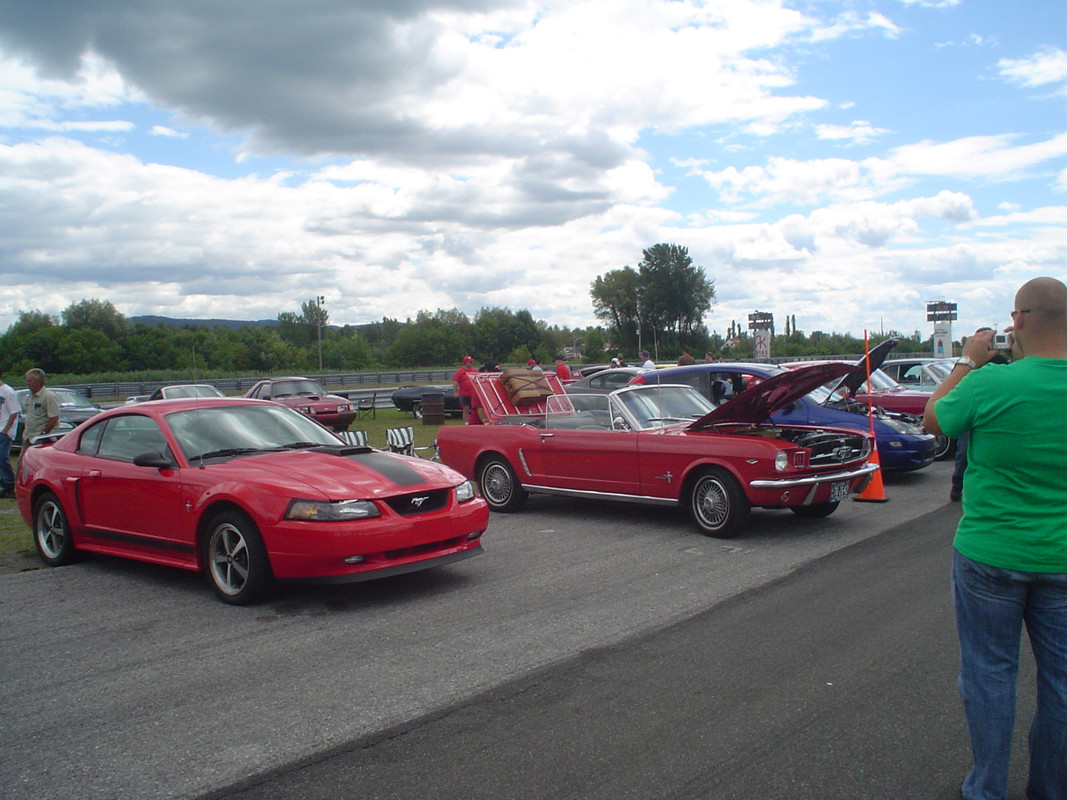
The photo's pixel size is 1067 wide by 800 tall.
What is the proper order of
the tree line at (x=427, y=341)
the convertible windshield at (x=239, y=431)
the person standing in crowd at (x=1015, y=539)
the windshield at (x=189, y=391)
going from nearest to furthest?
1. the person standing in crowd at (x=1015, y=539)
2. the convertible windshield at (x=239, y=431)
3. the windshield at (x=189, y=391)
4. the tree line at (x=427, y=341)

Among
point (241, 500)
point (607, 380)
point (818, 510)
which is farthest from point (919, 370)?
point (241, 500)

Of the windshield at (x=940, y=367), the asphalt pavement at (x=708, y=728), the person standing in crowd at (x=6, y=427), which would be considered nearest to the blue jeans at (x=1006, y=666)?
the asphalt pavement at (x=708, y=728)

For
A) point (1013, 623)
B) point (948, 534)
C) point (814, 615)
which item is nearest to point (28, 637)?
point (814, 615)

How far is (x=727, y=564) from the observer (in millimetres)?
7039

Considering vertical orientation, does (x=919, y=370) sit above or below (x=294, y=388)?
above

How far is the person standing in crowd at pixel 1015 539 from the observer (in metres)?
2.71

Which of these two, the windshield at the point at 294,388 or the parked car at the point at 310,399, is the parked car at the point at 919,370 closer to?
the parked car at the point at 310,399

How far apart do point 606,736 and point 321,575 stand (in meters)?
2.78

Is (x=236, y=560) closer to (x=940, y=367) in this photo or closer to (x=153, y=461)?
(x=153, y=461)

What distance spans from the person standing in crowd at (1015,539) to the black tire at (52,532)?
23.1 feet

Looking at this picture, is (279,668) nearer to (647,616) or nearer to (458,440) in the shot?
(647,616)

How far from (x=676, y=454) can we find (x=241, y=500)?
4.34m

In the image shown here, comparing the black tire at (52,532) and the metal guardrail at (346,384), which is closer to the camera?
the black tire at (52,532)

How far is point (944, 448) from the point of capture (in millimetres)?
14086
